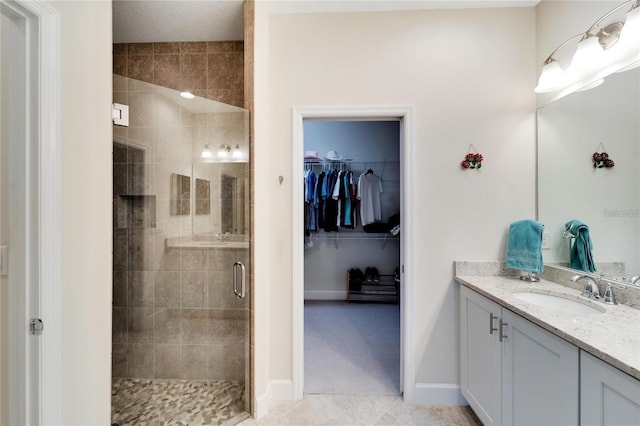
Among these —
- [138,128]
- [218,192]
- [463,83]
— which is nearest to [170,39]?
[138,128]

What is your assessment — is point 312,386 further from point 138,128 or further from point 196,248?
point 138,128

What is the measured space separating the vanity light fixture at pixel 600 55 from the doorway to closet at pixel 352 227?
215cm

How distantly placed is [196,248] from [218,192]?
41 cm

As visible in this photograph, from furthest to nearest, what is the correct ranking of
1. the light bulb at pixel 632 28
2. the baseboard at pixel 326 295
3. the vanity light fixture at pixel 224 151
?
1. the baseboard at pixel 326 295
2. the vanity light fixture at pixel 224 151
3. the light bulb at pixel 632 28

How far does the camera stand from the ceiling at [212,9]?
71.5 inches

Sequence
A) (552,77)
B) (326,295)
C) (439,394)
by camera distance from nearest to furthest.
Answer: (552,77), (439,394), (326,295)

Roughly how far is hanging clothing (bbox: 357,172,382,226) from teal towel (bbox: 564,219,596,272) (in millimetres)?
2264

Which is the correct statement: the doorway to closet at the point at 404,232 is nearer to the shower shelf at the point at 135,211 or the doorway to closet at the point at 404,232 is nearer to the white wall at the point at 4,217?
the shower shelf at the point at 135,211

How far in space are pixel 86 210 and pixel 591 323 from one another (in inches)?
83.0

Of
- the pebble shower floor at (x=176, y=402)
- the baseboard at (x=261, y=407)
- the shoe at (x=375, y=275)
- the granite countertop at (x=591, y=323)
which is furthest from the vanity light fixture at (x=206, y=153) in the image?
the shoe at (x=375, y=275)

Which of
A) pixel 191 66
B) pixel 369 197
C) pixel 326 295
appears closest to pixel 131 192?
pixel 191 66

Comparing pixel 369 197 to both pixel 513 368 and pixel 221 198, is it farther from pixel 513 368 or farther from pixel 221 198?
pixel 513 368

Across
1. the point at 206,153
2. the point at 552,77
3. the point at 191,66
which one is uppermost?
the point at 191,66

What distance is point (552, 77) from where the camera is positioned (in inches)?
64.0
